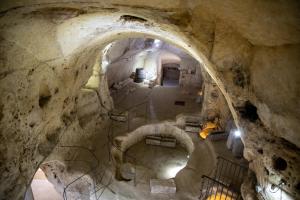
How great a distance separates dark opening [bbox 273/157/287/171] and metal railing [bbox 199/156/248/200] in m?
2.96

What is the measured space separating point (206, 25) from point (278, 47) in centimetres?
114

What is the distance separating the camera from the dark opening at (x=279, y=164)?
14.9ft

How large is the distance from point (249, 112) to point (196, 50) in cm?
164

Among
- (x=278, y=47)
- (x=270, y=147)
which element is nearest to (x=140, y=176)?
(x=270, y=147)

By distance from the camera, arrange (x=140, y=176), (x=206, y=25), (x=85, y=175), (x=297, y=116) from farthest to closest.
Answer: (x=140, y=176)
(x=85, y=175)
(x=206, y=25)
(x=297, y=116)

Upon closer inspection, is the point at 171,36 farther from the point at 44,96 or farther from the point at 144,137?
the point at 144,137

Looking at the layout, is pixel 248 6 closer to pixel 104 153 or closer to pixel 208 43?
pixel 208 43

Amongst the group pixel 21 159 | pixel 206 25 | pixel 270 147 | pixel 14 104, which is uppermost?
pixel 206 25

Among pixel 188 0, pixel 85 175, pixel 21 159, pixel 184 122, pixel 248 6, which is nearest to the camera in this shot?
pixel 248 6

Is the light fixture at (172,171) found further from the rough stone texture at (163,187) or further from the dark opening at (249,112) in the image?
the dark opening at (249,112)

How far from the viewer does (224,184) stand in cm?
799

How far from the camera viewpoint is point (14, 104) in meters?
4.63

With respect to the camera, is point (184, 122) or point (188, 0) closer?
point (188, 0)

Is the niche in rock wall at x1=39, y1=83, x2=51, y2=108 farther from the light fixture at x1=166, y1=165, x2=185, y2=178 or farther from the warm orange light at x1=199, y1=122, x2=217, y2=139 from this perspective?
the warm orange light at x1=199, y1=122, x2=217, y2=139
